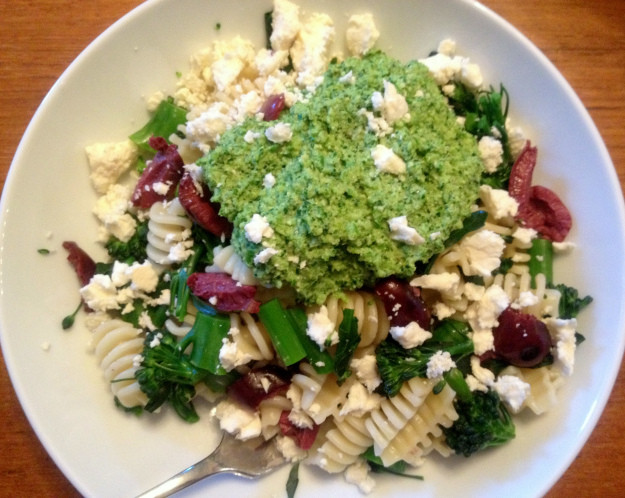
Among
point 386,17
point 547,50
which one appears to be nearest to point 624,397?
point 547,50

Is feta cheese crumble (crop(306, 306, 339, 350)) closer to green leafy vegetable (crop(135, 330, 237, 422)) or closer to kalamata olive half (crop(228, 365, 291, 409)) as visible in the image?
kalamata olive half (crop(228, 365, 291, 409))

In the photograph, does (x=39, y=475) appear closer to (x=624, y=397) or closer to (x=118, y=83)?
(x=118, y=83)

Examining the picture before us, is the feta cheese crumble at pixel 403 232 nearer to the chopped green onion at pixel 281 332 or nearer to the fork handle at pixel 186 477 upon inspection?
the chopped green onion at pixel 281 332

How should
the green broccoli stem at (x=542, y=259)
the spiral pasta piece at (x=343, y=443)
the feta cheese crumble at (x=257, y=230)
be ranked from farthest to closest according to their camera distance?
the green broccoli stem at (x=542, y=259), the spiral pasta piece at (x=343, y=443), the feta cheese crumble at (x=257, y=230)

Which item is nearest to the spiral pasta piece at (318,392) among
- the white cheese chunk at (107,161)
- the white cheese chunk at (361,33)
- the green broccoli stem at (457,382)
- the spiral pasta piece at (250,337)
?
the spiral pasta piece at (250,337)

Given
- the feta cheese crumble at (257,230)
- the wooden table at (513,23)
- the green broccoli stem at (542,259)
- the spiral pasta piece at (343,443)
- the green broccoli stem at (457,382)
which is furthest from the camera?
the wooden table at (513,23)

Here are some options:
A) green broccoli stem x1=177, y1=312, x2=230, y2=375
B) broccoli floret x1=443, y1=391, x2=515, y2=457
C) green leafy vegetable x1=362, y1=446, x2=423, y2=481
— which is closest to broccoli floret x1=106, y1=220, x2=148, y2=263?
green broccoli stem x1=177, y1=312, x2=230, y2=375

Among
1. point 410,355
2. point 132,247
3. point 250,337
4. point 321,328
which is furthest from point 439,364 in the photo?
point 132,247
